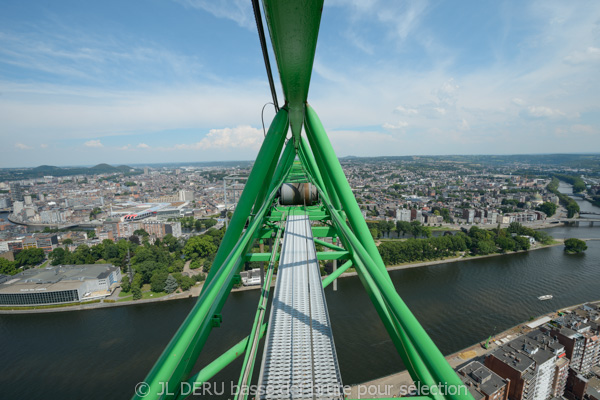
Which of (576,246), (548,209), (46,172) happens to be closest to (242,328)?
(576,246)

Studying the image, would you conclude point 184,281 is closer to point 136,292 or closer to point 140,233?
point 136,292

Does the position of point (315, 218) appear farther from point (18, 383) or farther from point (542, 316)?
point (542, 316)

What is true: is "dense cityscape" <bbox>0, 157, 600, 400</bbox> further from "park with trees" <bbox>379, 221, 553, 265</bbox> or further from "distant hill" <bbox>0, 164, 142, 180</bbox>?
"distant hill" <bbox>0, 164, 142, 180</bbox>

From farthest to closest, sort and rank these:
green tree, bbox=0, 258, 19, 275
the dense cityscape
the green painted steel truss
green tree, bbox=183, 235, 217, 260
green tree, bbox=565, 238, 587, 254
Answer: green tree, bbox=183, 235, 217, 260 → green tree, bbox=565, 238, 587, 254 → green tree, bbox=0, 258, 19, 275 → the dense cityscape → the green painted steel truss

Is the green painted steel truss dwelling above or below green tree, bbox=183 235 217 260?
above

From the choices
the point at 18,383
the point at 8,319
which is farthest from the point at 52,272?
the point at 18,383

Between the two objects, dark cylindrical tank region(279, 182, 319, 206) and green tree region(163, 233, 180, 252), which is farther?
green tree region(163, 233, 180, 252)

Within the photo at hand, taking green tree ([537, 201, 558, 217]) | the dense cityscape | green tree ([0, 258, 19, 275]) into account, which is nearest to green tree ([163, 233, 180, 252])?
the dense cityscape

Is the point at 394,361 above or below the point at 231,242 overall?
below
